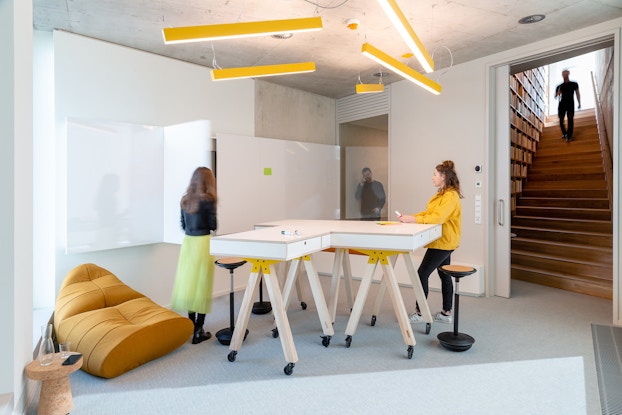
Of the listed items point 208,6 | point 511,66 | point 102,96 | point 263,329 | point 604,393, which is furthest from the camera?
point 511,66

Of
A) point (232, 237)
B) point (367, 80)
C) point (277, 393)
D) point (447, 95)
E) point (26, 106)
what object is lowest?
point (277, 393)

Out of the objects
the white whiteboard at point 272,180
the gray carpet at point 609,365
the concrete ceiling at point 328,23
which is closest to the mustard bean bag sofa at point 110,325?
the white whiteboard at point 272,180

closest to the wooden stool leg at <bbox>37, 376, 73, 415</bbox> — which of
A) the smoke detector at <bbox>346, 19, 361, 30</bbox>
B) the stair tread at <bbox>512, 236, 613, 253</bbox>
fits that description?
the smoke detector at <bbox>346, 19, 361, 30</bbox>

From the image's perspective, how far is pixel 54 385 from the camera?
227 centimetres

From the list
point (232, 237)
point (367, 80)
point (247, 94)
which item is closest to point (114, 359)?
point (232, 237)

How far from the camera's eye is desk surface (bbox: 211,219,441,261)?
2795 mm

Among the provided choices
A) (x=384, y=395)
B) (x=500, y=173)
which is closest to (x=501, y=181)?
(x=500, y=173)

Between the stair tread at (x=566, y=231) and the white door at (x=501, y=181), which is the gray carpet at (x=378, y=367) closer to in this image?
the white door at (x=501, y=181)

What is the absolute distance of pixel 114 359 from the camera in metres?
2.83

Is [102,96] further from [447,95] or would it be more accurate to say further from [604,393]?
[604,393]

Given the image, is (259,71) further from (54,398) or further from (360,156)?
(360,156)

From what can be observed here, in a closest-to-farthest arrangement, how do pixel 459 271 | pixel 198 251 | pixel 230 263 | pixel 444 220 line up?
pixel 459 271 < pixel 230 263 < pixel 198 251 < pixel 444 220

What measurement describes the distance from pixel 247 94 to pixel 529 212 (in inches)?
207

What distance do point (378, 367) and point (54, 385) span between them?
2.17 meters
